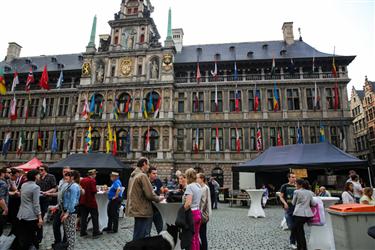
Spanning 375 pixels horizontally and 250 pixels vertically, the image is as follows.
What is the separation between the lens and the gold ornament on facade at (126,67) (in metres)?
26.4

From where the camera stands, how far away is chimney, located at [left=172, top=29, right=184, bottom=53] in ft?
99.3

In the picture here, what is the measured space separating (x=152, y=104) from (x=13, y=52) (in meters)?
23.9

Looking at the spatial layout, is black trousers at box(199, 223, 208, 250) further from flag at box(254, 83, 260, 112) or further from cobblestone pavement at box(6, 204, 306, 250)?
flag at box(254, 83, 260, 112)

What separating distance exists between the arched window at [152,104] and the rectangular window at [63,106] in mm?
9324

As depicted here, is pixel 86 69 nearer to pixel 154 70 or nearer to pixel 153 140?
pixel 154 70

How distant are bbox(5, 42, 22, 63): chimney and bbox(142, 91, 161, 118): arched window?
22077mm

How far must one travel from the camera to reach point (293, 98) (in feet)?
79.9

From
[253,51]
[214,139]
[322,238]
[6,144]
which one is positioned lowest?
[322,238]

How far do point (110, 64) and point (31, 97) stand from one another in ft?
33.5

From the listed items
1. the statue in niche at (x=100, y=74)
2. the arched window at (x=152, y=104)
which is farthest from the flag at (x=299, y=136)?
the statue in niche at (x=100, y=74)

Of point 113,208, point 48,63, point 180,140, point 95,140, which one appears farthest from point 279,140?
point 48,63

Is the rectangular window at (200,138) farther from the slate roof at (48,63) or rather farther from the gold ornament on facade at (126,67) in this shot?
the slate roof at (48,63)

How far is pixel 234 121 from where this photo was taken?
957 inches

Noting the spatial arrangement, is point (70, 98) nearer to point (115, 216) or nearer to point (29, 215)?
point (115, 216)
